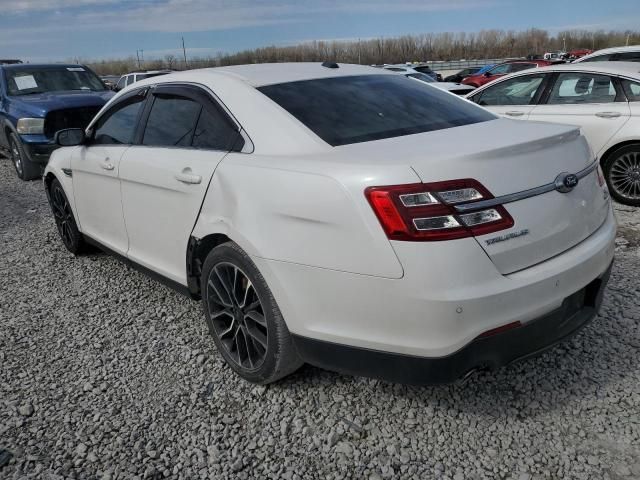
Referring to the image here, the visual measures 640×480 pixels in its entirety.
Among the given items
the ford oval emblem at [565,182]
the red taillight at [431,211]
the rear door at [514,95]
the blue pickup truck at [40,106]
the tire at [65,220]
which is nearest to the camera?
the red taillight at [431,211]

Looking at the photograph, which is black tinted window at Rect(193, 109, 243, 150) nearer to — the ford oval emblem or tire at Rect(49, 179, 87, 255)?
the ford oval emblem

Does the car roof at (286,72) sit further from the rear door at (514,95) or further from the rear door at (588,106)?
the rear door at (514,95)

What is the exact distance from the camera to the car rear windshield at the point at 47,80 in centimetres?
888

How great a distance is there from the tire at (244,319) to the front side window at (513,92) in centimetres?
505

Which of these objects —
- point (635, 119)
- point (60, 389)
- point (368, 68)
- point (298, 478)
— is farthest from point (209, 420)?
point (635, 119)

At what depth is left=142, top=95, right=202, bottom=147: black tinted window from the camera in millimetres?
3055

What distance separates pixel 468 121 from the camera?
2.81m

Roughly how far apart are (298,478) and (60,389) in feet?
4.77

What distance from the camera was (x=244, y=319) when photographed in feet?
8.81

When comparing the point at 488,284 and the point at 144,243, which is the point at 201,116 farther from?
the point at 488,284

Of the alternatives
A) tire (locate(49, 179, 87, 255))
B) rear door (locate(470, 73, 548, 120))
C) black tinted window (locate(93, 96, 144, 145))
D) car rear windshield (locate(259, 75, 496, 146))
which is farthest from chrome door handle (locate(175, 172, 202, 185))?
rear door (locate(470, 73, 548, 120))

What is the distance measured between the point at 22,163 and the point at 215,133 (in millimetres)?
7006

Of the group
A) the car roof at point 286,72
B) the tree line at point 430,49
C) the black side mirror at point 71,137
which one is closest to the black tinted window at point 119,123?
the black side mirror at point 71,137

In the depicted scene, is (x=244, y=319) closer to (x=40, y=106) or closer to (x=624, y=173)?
(x=624, y=173)
